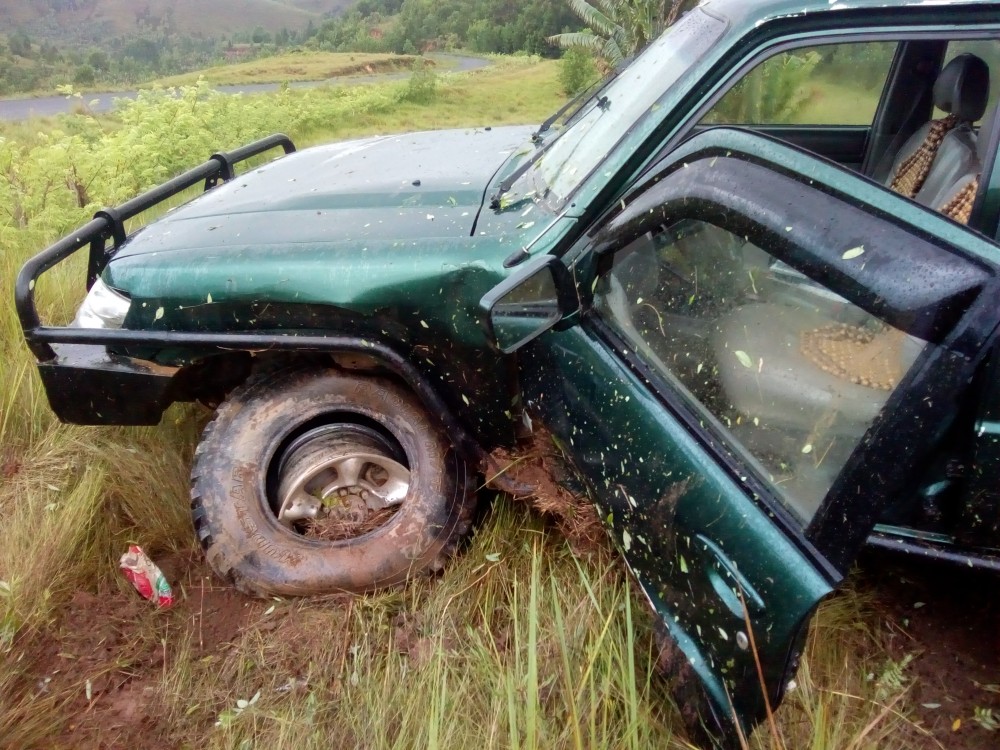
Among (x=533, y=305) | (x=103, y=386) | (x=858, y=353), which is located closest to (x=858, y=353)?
(x=858, y=353)

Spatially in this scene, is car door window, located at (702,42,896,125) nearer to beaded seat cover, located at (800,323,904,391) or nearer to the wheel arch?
beaded seat cover, located at (800,323,904,391)

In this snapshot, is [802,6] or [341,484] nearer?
[802,6]

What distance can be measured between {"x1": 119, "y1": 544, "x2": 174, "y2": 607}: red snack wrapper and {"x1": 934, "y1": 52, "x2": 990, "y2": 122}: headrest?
2.98 meters

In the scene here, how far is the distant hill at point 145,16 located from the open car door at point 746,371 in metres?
60.9

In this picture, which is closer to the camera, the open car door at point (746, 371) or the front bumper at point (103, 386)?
the open car door at point (746, 371)

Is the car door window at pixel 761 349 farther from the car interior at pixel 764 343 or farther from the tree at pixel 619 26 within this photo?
the tree at pixel 619 26

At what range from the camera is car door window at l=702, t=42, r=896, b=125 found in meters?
1.87

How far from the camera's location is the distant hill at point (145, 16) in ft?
171

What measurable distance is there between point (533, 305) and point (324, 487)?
110 cm

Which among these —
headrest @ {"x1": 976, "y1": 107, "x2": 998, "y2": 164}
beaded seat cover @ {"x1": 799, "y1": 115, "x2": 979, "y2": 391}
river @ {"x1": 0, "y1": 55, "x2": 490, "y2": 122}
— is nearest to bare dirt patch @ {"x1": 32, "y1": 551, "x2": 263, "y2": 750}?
beaded seat cover @ {"x1": 799, "y1": 115, "x2": 979, "y2": 391}

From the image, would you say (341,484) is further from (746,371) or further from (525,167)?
(746,371)

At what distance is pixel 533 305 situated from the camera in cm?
177

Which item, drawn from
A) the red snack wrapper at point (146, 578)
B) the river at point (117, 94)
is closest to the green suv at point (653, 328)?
the red snack wrapper at point (146, 578)

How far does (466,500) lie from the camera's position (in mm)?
2363
